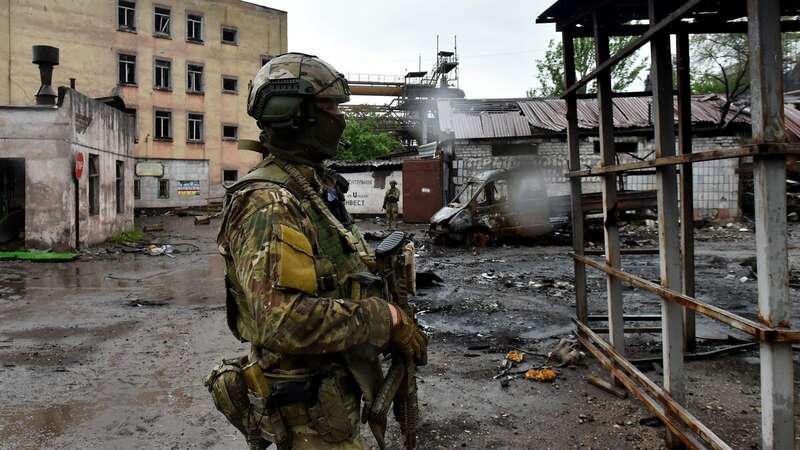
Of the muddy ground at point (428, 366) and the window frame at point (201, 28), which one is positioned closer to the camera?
the muddy ground at point (428, 366)

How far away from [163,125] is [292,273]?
27.4m

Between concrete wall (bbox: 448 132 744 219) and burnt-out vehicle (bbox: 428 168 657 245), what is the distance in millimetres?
2506

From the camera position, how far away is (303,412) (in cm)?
189

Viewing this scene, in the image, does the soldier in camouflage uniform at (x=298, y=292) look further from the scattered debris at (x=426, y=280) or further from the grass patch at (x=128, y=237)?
the grass patch at (x=128, y=237)

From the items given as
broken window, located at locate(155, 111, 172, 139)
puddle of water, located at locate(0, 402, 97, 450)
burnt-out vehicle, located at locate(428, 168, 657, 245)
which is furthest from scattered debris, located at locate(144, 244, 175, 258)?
broken window, located at locate(155, 111, 172, 139)

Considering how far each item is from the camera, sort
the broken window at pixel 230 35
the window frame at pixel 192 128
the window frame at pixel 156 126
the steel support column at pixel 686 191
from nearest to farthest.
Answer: the steel support column at pixel 686 191 < the window frame at pixel 156 126 < the window frame at pixel 192 128 < the broken window at pixel 230 35

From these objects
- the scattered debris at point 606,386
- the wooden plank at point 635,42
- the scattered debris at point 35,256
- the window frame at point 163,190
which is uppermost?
the window frame at point 163,190

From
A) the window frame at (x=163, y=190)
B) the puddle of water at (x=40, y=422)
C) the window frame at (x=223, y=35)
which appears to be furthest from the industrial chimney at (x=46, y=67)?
the window frame at (x=223, y=35)

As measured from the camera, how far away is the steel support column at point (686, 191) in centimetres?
433

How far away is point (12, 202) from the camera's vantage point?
1401 centimetres

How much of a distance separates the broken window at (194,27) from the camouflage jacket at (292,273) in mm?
28444

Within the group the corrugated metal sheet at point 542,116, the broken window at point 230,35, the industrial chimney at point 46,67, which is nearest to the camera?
the industrial chimney at point 46,67

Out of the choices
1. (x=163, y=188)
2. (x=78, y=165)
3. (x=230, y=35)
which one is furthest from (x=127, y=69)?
(x=78, y=165)

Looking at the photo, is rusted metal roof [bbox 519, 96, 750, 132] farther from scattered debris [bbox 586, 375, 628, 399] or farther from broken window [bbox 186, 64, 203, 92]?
broken window [bbox 186, 64, 203, 92]
